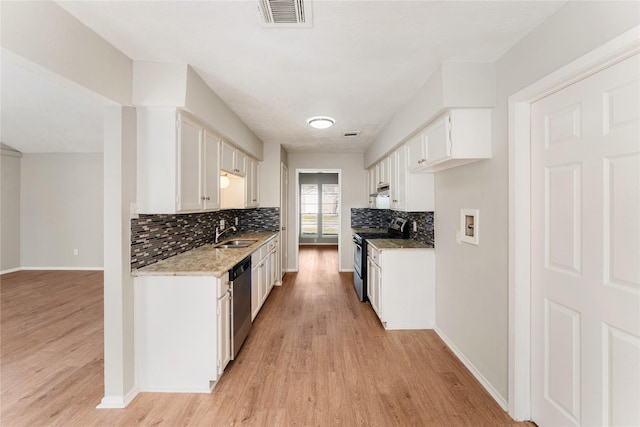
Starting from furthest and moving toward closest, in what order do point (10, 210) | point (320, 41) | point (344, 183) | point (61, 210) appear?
point (344, 183), point (61, 210), point (10, 210), point (320, 41)

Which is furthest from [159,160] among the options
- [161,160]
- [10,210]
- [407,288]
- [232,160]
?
[10,210]

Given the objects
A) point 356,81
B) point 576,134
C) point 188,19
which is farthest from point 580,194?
point 188,19

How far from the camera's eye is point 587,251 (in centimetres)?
139

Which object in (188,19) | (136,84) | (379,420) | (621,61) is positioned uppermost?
(188,19)

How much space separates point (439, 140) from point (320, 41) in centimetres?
124

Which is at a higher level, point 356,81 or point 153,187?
point 356,81

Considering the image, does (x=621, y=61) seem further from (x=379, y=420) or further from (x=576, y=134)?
(x=379, y=420)

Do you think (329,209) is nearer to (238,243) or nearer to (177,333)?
(238,243)

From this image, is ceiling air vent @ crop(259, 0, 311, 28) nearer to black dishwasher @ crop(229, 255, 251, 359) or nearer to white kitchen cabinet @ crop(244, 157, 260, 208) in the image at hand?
black dishwasher @ crop(229, 255, 251, 359)

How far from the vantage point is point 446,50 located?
1848 millimetres

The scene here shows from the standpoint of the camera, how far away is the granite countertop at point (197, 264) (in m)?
2.01

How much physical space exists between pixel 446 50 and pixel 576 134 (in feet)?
3.16

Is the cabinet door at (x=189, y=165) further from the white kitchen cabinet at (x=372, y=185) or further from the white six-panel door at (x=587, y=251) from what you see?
the white kitchen cabinet at (x=372, y=185)

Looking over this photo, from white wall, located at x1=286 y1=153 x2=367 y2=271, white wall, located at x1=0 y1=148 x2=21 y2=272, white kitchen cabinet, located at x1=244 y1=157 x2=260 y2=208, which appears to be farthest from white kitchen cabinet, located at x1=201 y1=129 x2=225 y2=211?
white wall, located at x1=0 y1=148 x2=21 y2=272
